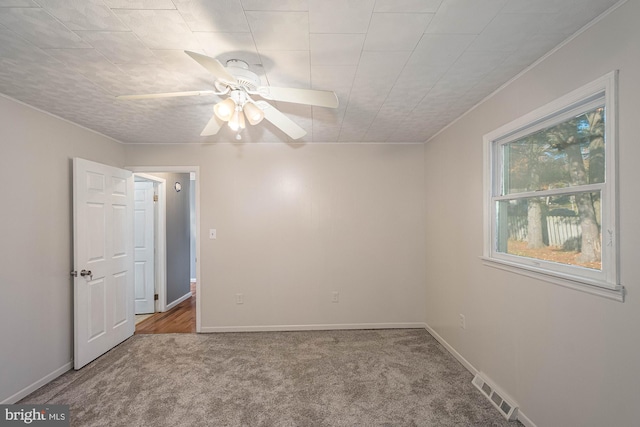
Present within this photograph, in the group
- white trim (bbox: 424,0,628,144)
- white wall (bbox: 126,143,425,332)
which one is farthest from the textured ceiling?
white wall (bbox: 126,143,425,332)

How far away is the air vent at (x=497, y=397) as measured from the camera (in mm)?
1898

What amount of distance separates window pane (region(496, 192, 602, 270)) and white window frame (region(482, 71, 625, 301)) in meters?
0.05

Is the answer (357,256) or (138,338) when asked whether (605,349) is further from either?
(138,338)

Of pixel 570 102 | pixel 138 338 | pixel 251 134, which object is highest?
pixel 251 134

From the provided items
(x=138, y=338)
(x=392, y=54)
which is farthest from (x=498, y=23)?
(x=138, y=338)

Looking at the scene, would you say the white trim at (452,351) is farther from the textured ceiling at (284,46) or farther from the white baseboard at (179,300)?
the white baseboard at (179,300)

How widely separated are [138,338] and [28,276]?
143 centimetres

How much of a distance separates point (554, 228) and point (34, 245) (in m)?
3.87

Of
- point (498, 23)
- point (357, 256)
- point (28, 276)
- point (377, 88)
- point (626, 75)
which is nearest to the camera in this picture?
point (626, 75)

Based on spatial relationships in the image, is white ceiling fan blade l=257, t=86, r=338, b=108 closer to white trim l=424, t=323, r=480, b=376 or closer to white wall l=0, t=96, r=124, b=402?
white wall l=0, t=96, r=124, b=402

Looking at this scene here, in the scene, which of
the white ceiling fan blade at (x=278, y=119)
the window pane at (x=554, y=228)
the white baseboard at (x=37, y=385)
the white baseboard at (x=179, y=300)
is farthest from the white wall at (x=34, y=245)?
the window pane at (x=554, y=228)

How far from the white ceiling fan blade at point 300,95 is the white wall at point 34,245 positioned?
6.92 ft

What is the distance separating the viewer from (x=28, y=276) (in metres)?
2.23

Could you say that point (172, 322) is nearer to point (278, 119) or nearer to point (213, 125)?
point (213, 125)
